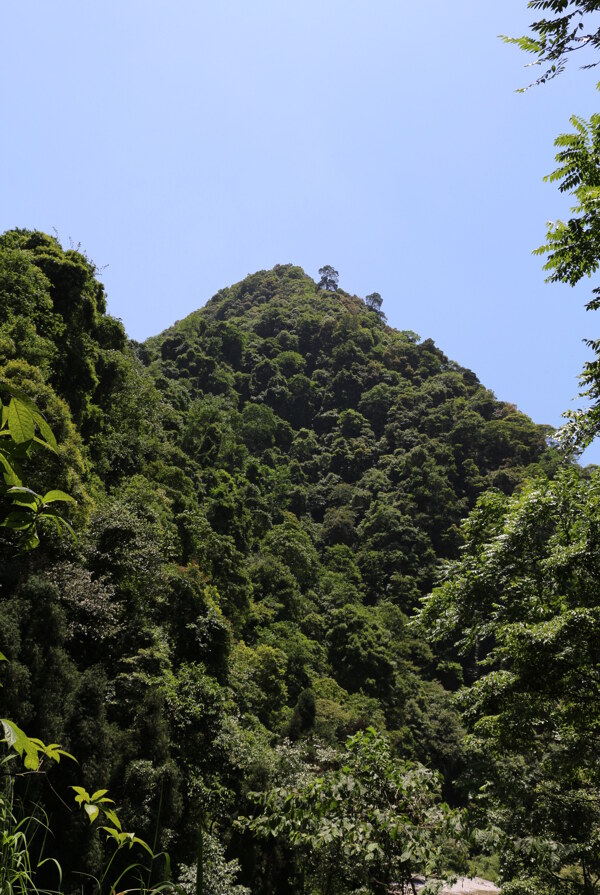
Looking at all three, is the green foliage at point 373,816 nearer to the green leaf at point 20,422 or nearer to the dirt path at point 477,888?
the green leaf at point 20,422

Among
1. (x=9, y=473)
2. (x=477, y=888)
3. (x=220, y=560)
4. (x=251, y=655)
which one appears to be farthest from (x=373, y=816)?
(x=477, y=888)

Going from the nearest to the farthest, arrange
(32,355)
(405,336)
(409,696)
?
1. (32,355)
2. (409,696)
3. (405,336)

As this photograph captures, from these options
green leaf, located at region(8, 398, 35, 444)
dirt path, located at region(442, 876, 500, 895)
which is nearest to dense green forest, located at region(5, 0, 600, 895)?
green leaf, located at region(8, 398, 35, 444)

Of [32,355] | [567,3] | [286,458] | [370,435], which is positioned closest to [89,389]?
[32,355]

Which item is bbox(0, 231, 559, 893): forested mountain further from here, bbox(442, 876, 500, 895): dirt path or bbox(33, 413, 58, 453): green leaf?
bbox(442, 876, 500, 895): dirt path

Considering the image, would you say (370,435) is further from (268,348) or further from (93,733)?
(93,733)

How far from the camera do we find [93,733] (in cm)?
987

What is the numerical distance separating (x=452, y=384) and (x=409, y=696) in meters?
39.0

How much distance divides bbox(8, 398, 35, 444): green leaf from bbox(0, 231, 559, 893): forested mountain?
644mm

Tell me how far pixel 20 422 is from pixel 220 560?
82.5 feet

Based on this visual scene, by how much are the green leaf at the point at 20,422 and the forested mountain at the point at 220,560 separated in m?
0.64

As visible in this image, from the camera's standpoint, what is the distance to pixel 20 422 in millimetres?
845

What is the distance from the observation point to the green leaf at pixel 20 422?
0.83m

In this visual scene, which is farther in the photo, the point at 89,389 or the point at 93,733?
the point at 89,389
